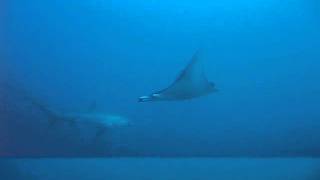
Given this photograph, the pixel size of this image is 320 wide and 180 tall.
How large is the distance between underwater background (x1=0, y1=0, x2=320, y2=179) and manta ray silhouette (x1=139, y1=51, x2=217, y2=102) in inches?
0.9

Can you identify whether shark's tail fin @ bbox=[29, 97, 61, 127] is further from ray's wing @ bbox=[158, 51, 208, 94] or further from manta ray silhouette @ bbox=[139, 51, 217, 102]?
ray's wing @ bbox=[158, 51, 208, 94]

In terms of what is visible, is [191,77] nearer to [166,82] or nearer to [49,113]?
[166,82]

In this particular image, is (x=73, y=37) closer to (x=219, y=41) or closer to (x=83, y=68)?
(x=83, y=68)

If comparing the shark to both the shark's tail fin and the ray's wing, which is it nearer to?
the shark's tail fin

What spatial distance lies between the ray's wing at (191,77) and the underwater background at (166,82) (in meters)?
0.03

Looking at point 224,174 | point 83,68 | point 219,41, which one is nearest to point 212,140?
point 224,174

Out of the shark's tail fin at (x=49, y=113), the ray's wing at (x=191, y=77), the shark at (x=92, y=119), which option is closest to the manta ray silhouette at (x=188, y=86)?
the ray's wing at (x=191, y=77)

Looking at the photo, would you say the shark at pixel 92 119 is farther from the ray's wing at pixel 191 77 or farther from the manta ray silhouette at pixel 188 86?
the ray's wing at pixel 191 77

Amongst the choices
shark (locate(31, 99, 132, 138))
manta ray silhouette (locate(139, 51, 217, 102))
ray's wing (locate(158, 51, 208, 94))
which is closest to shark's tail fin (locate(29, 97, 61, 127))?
shark (locate(31, 99, 132, 138))

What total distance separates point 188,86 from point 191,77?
4 cm

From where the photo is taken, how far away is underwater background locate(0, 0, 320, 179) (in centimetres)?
181

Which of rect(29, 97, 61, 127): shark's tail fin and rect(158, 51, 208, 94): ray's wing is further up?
rect(158, 51, 208, 94): ray's wing

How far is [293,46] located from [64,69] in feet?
3.12

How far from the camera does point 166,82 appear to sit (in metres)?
1.83
